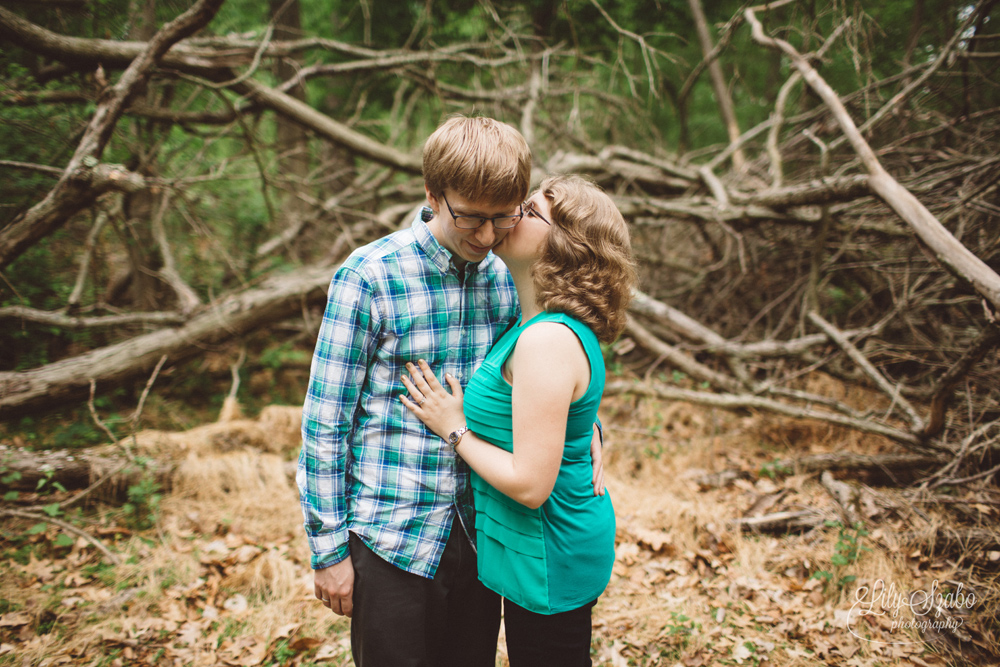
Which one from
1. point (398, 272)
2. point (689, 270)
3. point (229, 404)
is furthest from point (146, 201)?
point (689, 270)

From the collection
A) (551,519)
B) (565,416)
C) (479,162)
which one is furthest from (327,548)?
(479,162)

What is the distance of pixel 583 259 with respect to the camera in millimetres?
1431

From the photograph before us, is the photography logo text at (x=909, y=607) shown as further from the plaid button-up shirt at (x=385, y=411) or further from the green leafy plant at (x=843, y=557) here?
the plaid button-up shirt at (x=385, y=411)

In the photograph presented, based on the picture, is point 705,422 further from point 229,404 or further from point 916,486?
point 229,404

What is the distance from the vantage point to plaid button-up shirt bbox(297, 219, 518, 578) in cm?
145

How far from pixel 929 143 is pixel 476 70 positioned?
14.8 feet

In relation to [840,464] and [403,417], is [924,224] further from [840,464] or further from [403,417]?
[403,417]

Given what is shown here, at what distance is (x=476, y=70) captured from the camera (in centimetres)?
569

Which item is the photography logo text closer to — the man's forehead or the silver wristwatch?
the silver wristwatch

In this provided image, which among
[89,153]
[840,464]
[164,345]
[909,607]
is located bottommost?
[909,607]

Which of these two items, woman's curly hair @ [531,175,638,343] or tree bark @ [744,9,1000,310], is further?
tree bark @ [744,9,1000,310]

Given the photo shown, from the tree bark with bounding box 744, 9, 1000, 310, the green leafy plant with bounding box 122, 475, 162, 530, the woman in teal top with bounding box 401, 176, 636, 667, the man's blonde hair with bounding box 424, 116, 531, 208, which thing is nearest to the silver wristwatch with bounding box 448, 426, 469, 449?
the woman in teal top with bounding box 401, 176, 636, 667

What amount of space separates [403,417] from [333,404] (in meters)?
0.21

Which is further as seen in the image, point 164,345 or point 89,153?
point 164,345
